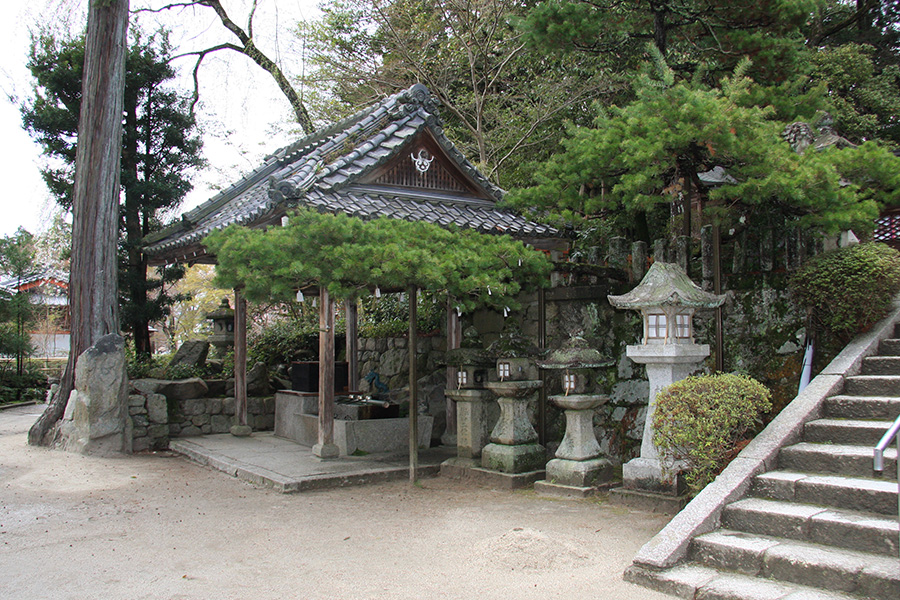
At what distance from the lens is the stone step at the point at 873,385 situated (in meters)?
6.22

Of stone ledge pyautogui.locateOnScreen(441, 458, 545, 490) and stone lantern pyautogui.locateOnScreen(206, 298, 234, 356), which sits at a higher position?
stone lantern pyautogui.locateOnScreen(206, 298, 234, 356)

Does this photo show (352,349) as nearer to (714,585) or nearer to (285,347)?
(285,347)

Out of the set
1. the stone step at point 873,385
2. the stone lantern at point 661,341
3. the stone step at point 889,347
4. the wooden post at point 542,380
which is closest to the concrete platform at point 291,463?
the wooden post at point 542,380

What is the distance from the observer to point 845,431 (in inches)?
229

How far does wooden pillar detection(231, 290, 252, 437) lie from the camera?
12688 millimetres

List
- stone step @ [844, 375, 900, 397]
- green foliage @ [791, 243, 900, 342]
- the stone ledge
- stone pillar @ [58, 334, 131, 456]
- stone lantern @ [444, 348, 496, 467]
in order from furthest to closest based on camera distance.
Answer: stone pillar @ [58, 334, 131, 456] < stone lantern @ [444, 348, 496, 467] < the stone ledge < green foliage @ [791, 243, 900, 342] < stone step @ [844, 375, 900, 397]

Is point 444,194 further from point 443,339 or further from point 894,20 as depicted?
point 894,20

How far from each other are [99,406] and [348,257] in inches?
254

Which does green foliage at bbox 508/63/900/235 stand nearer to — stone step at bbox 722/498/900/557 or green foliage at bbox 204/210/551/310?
green foliage at bbox 204/210/551/310

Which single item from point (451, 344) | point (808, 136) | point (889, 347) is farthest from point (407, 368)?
point (889, 347)

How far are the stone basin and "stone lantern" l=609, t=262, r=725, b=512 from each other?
0.88 metres

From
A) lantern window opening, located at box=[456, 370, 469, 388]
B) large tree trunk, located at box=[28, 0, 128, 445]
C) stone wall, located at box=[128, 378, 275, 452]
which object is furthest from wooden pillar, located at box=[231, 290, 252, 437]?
lantern window opening, located at box=[456, 370, 469, 388]

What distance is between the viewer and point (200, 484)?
9125mm

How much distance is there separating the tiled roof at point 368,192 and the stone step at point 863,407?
525cm
